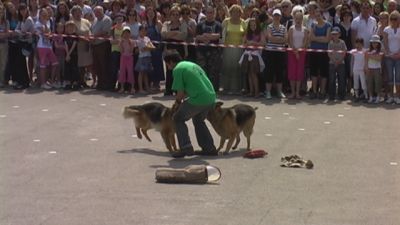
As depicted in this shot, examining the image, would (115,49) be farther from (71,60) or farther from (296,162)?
(296,162)

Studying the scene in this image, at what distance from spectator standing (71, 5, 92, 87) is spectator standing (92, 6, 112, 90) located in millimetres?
165

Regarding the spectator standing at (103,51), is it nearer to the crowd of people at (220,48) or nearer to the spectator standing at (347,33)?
the crowd of people at (220,48)

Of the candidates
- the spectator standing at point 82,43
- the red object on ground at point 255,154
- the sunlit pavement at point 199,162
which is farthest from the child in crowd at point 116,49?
the red object on ground at point 255,154

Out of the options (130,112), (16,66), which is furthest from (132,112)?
(16,66)

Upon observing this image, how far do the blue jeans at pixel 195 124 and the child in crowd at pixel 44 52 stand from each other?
6725 millimetres

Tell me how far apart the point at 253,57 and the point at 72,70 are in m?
3.90

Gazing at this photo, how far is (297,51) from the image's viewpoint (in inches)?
651

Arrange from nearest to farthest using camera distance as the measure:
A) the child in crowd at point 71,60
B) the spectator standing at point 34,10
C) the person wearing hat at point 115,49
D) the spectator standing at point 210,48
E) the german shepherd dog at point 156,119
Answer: the german shepherd dog at point 156,119 < the spectator standing at point 210,48 < the person wearing hat at point 115,49 < the child in crowd at point 71,60 < the spectator standing at point 34,10

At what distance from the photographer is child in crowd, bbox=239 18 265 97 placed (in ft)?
55.0

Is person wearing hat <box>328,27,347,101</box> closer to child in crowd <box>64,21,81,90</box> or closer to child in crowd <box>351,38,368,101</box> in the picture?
child in crowd <box>351,38,368,101</box>

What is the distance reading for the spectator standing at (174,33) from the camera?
56.2 ft

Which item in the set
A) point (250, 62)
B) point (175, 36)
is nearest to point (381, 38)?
point (250, 62)

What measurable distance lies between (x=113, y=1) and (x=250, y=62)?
381cm

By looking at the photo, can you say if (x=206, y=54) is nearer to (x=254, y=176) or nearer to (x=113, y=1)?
(x=113, y=1)
